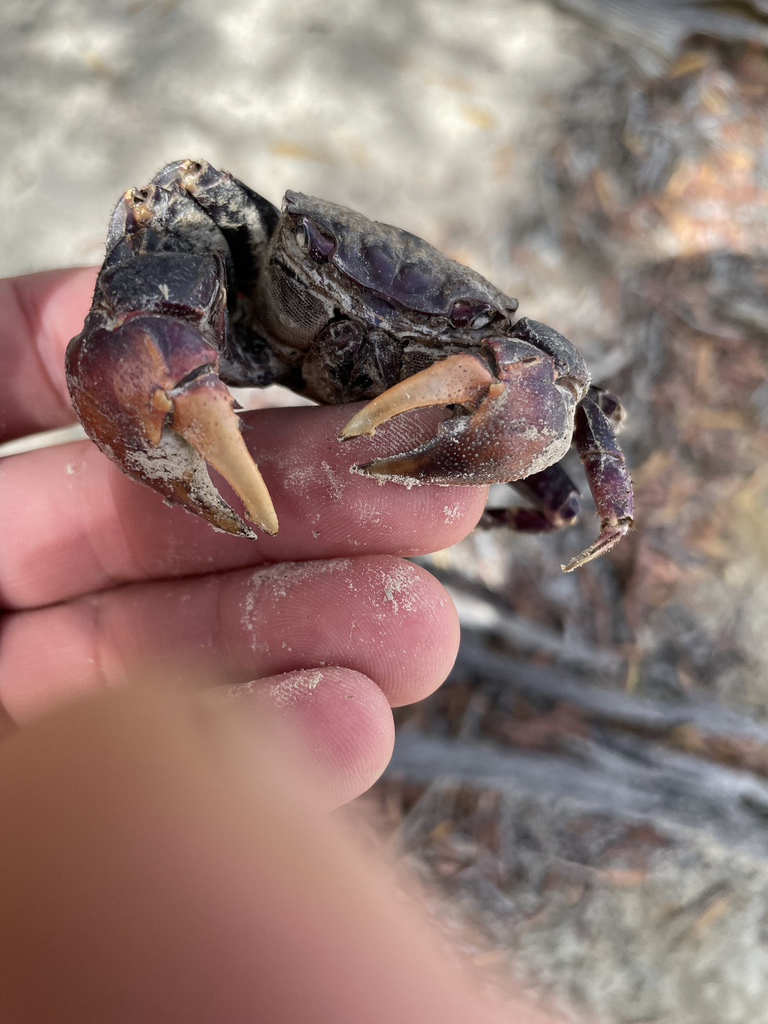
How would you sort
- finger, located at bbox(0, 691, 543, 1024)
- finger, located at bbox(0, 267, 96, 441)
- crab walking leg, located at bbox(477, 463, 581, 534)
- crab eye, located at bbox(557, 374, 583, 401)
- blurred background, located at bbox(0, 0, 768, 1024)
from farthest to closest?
1. blurred background, located at bbox(0, 0, 768, 1024)
2. finger, located at bbox(0, 267, 96, 441)
3. crab walking leg, located at bbox(477, 463, 581, 534)
4. crab eye, located at bbox(557, 374, 583, 401)
5. finger, located at bbox(0, 691, 543, 1024)

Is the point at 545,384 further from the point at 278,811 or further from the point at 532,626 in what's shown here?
the point at 532,626

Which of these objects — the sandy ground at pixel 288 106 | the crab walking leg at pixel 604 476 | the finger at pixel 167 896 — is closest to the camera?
the finger at pixel 167 896

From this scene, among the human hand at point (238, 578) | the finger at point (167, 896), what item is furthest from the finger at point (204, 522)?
the finger at point (167, 896)

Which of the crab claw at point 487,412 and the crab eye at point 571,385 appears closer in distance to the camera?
the crab claw at point 487,412

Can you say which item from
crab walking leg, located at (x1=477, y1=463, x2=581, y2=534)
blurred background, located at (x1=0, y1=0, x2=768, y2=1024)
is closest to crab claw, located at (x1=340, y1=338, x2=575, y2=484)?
Answer: crab walking leg, located at (x1=477, y1=463, x2=581, y2=534)

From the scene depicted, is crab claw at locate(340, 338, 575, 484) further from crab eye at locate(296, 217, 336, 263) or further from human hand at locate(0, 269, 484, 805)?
crab eye at locate(296, 217, 336, 263)

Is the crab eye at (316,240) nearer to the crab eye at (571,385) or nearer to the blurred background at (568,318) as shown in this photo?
the crab eye at (571,385)

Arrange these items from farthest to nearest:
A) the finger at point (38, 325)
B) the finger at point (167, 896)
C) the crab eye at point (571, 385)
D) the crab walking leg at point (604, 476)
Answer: the finger at point (38, 325) < the crab walking leg at point (604, 476) < the crab eye at point (571, 385) < the finger at point (167, 896)

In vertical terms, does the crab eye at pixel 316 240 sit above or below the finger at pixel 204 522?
above
